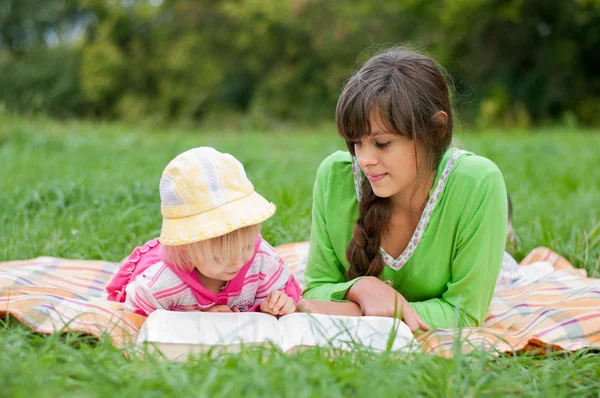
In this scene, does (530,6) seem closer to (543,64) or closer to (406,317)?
(543,64)

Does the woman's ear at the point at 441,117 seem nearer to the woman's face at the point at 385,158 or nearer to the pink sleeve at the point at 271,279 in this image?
the woman's face at the point at 385,158

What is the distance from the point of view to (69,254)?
352 centimetres

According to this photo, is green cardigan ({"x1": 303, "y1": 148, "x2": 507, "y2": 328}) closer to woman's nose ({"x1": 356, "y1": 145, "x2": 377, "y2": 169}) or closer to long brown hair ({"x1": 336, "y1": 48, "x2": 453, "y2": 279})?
long brown hair ({"x1": 336, "y1": 48, "x2": 453, "y2": 279})

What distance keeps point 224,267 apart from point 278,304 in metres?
0.28

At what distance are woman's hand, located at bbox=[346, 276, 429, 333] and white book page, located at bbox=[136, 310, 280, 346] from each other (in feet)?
1.40

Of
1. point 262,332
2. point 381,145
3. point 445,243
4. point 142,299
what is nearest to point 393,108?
point 381,145

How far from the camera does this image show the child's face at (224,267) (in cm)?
235

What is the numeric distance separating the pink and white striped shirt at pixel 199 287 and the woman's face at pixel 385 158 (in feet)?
1.62

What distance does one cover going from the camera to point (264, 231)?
12.0 feet

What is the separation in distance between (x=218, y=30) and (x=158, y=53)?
7.48ft

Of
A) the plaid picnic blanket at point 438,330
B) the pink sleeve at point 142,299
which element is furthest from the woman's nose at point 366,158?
the pink sleeve at point 142,299

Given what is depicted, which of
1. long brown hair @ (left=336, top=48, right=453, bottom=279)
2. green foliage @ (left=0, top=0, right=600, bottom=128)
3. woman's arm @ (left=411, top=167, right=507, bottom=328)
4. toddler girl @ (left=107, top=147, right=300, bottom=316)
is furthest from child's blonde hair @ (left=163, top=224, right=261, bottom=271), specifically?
green foliage @ (left=0, top=0, right=600, bottom=128)

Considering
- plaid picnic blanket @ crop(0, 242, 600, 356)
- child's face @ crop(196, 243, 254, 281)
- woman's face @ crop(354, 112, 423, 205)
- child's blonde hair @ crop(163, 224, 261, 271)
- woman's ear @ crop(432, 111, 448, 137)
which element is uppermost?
woman's ear @ crop(432, 111, 448, 137)

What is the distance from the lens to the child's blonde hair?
2.32m
